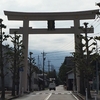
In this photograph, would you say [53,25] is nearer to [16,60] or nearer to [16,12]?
[16,12]

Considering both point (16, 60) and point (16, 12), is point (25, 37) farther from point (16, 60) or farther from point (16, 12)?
point (16, 60)

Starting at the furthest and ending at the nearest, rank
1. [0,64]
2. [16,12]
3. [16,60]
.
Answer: [16,12] → [16,60] → [0,64]

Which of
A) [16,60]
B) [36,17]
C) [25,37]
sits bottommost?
[16,60]

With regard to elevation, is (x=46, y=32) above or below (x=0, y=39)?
above

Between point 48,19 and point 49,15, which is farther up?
point 49,15

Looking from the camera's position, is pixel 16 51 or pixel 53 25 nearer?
pixel 16 51

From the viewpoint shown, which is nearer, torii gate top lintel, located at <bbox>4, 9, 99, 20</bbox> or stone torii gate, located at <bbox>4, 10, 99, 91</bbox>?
torii gate top lintel, located at <bbox>4, 9, 99, 20</bbox>

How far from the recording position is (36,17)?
42.3m

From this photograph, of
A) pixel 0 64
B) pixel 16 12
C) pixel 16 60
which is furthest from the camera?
A: pixel 16 12

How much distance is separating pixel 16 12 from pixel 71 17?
27.5ft

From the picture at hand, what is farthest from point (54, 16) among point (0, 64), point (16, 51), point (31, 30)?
point (0, 64)

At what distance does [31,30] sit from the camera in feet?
141

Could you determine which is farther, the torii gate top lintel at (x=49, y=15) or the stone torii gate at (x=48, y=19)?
Result: the stone torii gate at (x=48, y=19)

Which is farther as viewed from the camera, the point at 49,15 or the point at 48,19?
the point at 48,19
